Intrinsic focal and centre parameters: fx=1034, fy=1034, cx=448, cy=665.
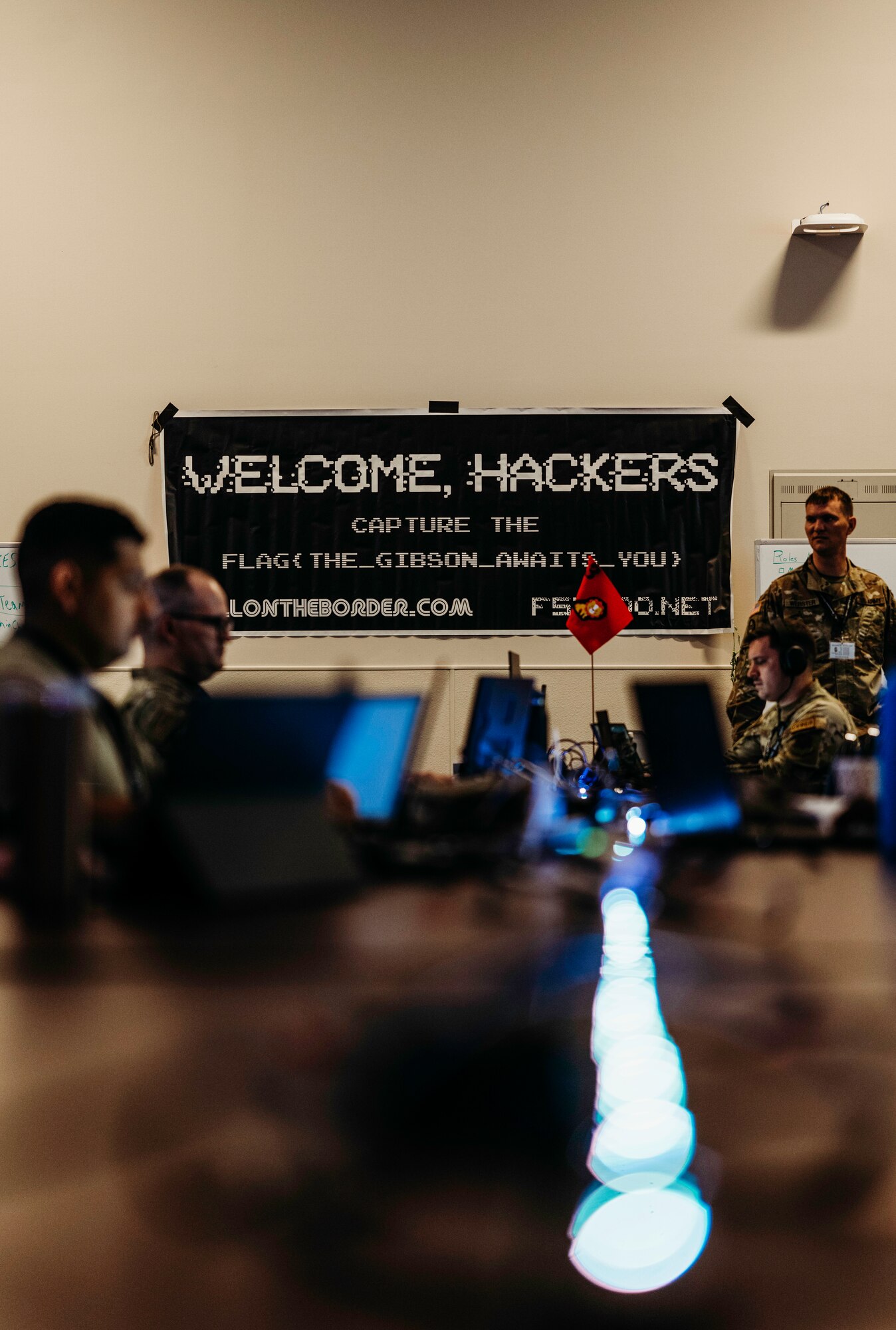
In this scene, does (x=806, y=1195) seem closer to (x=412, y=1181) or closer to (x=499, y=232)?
(x=412, y=1181)

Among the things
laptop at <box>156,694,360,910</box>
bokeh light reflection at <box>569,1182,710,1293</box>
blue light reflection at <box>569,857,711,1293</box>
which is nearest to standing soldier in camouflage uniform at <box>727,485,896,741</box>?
blue light reflection at <box>569,857,711,1293</box>

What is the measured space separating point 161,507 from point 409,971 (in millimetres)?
4045

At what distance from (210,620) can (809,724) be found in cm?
142

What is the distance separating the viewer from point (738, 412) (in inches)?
186

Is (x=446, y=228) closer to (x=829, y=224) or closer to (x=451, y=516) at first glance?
(x=451, y=516)

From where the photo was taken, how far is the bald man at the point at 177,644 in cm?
179

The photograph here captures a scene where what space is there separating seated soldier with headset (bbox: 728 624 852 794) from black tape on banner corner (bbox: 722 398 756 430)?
2.25 meters

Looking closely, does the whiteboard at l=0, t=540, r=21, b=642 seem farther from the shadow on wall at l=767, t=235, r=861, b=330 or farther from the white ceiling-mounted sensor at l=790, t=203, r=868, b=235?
the white ceiling-mounted sensor at l=790, t=203, r=868, b=235

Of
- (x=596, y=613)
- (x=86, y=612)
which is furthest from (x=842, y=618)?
(x=86, y=612)

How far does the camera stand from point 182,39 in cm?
470

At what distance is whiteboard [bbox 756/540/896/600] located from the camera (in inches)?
182

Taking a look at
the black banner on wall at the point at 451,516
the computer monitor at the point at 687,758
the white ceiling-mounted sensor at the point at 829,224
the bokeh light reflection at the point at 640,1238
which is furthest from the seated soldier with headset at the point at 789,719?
the white ceiling-mounted sensor at the point at 829,224

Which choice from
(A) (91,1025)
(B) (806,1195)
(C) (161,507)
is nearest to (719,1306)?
(B) (806,1195)

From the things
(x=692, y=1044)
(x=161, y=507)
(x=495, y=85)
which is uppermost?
(x=495, y=85)
